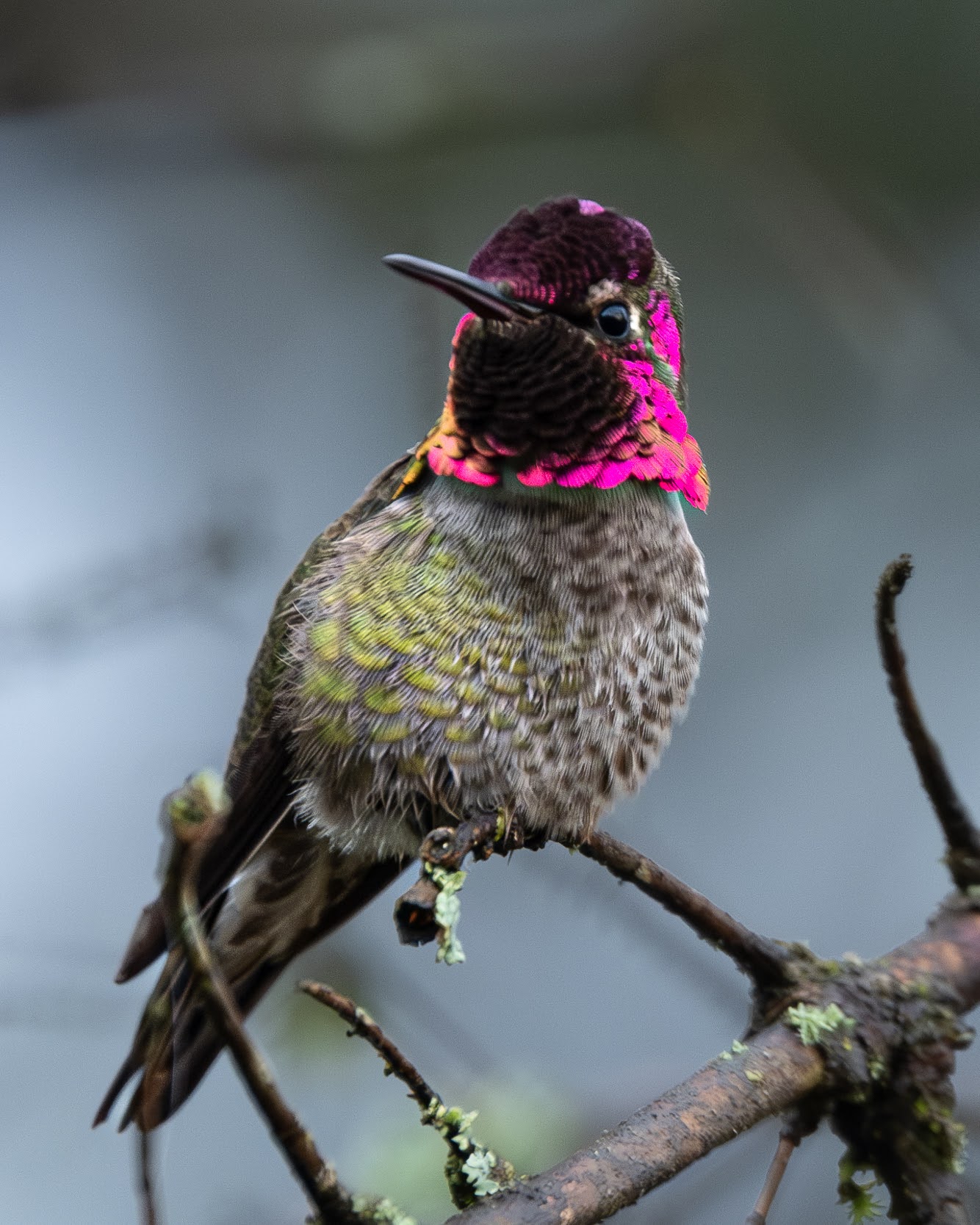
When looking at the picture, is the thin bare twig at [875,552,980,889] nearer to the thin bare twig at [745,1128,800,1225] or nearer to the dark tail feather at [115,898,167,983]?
the thin bare twig at [745,1128,800,1225]

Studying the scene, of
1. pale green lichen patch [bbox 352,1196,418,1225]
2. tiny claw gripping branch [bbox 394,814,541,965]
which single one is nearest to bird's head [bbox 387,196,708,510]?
tiny claw gripping branch [bbox 394,814,541,965]

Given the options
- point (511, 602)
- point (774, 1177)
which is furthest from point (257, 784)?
point (774, 1177)

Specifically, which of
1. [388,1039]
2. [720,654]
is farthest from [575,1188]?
[720,654]

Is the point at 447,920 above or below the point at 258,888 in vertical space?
above

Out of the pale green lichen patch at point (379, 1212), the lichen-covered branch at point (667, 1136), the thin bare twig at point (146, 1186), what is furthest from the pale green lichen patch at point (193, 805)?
the lichen-covered branch at point (667, 1136)

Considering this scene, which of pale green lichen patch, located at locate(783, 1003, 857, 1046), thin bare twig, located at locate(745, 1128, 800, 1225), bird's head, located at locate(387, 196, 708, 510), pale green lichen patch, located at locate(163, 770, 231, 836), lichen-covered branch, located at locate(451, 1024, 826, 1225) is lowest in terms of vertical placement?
thin bare twig, located at locate(745, 1128, 800, 1225)

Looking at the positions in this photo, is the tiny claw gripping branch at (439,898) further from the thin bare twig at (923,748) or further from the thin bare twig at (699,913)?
the thin bare twig at (923,748)

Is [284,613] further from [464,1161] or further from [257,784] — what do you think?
[464,1161]
